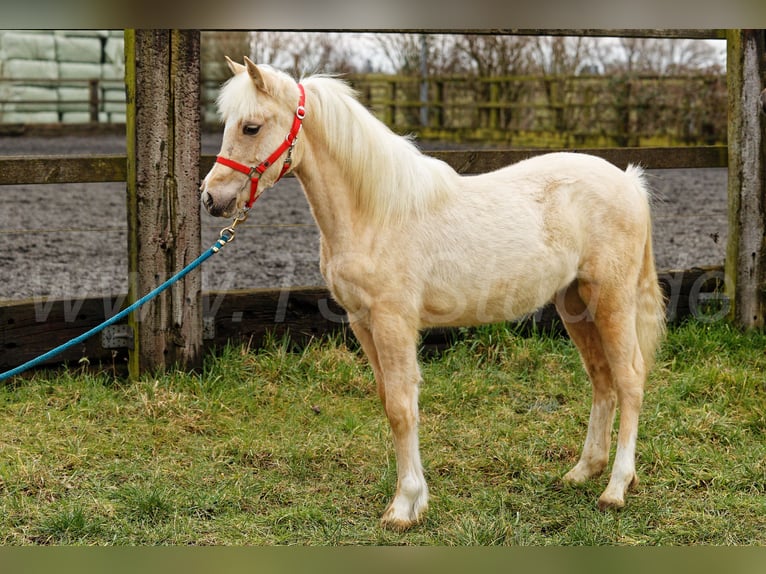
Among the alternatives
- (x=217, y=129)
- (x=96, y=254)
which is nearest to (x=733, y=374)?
(x=96, y=254)

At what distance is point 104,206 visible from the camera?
11328mm

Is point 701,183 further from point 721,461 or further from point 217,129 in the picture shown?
point 217,129

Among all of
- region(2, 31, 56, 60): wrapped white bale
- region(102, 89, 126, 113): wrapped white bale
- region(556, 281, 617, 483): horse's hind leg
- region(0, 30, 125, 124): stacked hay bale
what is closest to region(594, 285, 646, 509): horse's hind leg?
region(556, 281, 617, 483): horse's hind leg

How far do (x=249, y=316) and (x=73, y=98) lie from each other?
23.3 metres

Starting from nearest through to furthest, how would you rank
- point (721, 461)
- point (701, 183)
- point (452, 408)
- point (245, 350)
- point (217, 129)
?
point (721, 461) → point (452, 408) → point (245, 350) → point (701, 183) → point (217, 129)

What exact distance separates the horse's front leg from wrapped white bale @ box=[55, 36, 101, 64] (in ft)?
84.2

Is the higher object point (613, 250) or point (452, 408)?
point (613, 250)

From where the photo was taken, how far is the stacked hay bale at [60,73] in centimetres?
2475

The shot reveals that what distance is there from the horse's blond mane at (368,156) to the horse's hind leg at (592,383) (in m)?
0.91

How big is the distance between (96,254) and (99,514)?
504cm

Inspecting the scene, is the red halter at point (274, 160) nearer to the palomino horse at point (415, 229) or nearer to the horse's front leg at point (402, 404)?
the palomino horse at point (415, 229)

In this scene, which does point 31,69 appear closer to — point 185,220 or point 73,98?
point 73,98

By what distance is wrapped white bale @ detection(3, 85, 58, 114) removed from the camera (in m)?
24.7

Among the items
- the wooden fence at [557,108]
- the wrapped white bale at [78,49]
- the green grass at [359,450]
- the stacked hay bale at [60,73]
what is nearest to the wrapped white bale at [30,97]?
the stacked hay bale at [60,73]
